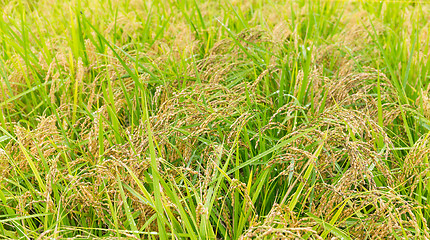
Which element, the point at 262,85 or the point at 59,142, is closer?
the point at 59,142

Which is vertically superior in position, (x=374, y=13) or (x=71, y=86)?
(x=71, y=86)

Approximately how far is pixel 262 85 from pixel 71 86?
1206 millimetres

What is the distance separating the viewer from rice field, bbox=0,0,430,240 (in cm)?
134

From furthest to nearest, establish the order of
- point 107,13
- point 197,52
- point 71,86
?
point 107,13 < point 197,52 < point 71,86

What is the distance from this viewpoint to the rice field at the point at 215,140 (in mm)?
1336

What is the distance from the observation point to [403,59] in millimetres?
2666

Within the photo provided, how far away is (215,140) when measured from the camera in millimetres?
1937

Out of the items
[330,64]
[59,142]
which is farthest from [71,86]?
[330,64]

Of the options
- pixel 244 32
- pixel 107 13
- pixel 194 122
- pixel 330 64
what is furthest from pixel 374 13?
pixel 194 122

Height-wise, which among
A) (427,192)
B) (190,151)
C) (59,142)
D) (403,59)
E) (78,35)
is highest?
(78,35)

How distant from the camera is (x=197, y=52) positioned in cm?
285

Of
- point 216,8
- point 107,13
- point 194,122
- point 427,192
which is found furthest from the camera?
point 216,8

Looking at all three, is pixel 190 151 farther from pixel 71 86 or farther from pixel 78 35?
pixel 78 35

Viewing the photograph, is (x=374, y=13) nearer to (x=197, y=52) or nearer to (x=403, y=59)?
(x=403, y=59)
